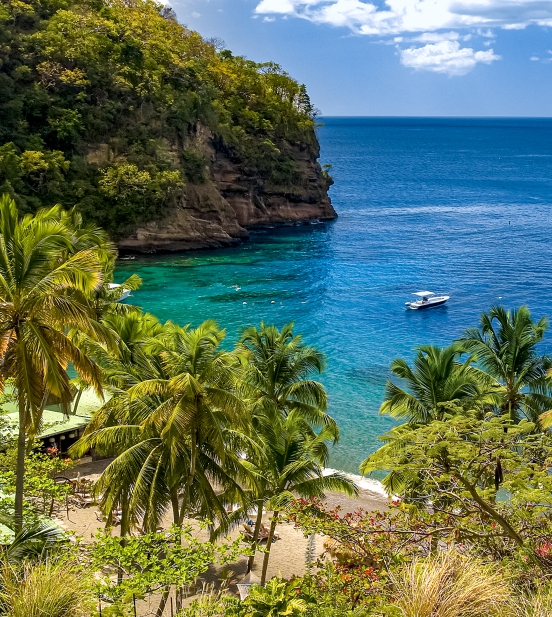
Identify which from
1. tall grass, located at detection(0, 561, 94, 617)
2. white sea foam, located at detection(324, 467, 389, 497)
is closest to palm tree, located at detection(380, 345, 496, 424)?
white sea foam, located at detection(324, 467, 389, 497)

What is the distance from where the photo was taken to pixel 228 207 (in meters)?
78.4

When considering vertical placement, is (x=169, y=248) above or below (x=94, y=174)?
below

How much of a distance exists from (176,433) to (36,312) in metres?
4.35

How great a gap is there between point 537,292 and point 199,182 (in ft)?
119

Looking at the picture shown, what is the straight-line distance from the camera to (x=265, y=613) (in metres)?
9.78

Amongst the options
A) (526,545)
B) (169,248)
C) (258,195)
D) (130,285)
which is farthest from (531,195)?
(526,545)

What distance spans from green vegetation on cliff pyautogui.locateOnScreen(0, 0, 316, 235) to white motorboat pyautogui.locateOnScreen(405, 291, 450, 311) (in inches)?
1079

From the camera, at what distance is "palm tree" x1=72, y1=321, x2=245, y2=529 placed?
1580 centimetres

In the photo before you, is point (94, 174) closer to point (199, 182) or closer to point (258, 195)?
point (199, 182)

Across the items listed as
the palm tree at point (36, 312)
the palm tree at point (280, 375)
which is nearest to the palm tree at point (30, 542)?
the palm tree at point (36, 312)

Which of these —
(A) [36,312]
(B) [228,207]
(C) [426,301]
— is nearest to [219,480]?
(A) [36,312]

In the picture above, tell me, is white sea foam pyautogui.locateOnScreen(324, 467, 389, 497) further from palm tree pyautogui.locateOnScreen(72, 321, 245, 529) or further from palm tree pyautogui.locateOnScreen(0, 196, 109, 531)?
palm tree pyautogui.locateOnScreen(0, 196, 109, 531)

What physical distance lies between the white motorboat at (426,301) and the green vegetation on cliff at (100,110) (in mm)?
27412

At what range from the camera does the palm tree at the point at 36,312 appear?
13.0 meters
